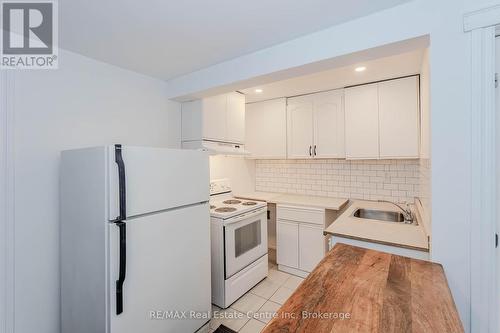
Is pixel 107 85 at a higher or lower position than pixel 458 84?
higher

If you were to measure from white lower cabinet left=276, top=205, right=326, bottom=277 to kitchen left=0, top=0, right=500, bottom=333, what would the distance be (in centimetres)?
2

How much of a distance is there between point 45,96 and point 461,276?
2.77 meters

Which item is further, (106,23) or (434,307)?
(106,23)

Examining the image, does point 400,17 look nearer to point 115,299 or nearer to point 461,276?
point 461,276

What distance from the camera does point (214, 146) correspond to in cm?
255

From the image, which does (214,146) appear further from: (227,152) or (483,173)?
(483,173)

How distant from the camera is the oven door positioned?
7.37ft

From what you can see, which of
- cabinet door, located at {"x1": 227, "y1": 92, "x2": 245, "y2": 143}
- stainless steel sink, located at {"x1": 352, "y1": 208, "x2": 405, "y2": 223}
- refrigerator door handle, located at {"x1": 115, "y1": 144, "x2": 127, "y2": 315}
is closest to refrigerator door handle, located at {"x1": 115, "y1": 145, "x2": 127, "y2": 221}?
refrigerator door handle, located at {"x1": 115, "y1": 144, "x2": 127, "y2": 315}

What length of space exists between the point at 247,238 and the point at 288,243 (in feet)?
2.12

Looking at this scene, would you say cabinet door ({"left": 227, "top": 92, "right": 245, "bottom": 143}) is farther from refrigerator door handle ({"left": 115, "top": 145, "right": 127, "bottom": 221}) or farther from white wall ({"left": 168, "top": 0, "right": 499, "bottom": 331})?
white wall ({"left": 168, "top": 0, "right": 499, "bottom": 331})

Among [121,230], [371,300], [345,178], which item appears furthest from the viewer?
[345,178]

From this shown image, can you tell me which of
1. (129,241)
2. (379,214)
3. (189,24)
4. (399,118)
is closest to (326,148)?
(399,118)

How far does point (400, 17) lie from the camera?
1273 mm

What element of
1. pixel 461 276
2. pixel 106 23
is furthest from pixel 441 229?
pixel 106 23
